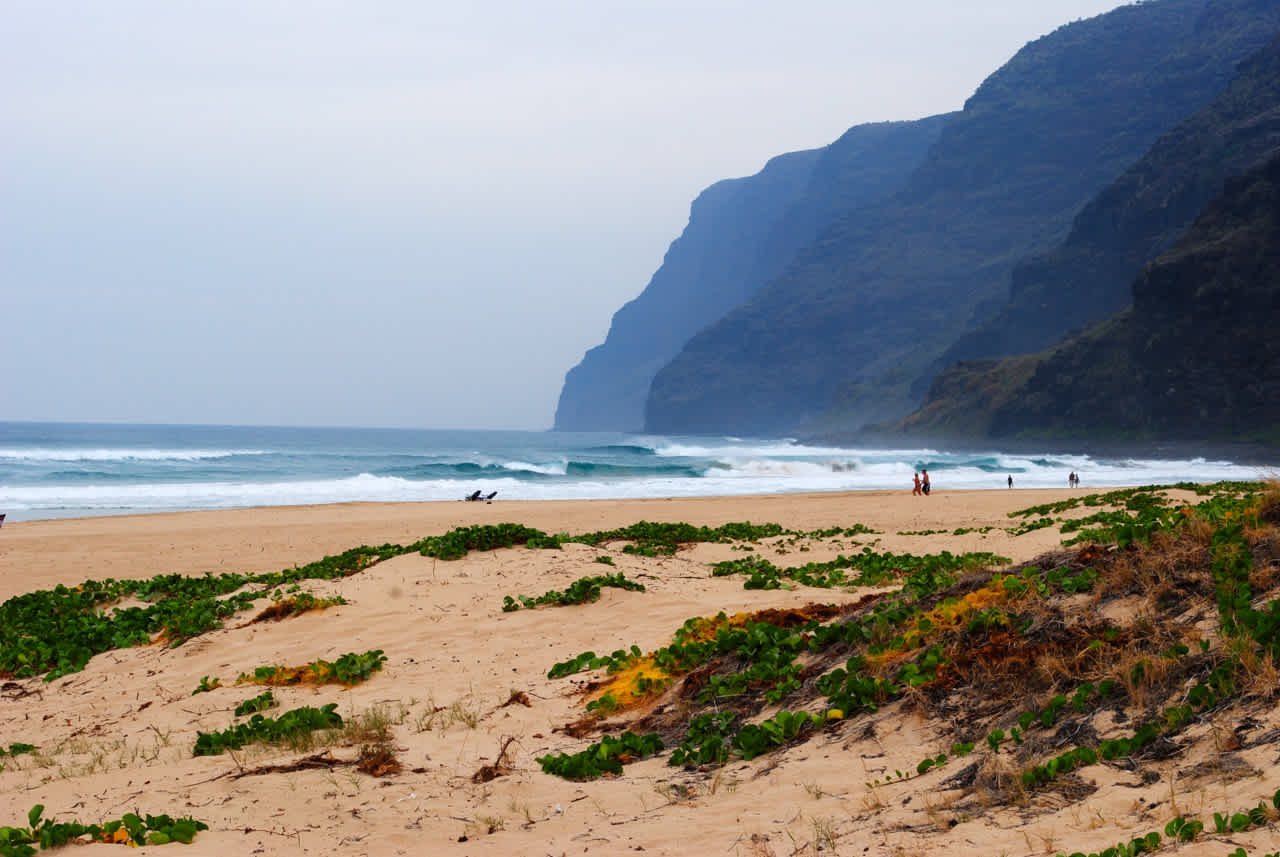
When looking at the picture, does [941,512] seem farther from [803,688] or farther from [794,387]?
[794,387]

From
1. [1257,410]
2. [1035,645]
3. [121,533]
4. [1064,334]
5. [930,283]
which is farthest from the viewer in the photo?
[930,283]

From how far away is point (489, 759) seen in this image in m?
6.13

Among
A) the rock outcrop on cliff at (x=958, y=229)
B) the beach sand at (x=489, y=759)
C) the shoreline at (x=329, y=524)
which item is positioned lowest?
the shoreline at (x=329, y=524)

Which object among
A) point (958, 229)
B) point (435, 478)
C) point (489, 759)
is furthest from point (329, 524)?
point (958, 229)

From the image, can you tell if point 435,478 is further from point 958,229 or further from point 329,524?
point 958,229

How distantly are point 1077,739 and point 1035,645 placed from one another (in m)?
1.03

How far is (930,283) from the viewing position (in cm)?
16638

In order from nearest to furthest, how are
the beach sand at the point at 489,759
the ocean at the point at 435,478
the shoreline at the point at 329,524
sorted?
the beach sand at the point at 489,759
the shoreline at the point at 329,524
the ocean at the point at 435,478

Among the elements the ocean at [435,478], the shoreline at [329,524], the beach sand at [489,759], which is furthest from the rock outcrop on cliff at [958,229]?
the beach sand at [489,759]

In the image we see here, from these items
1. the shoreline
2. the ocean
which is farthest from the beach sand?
the ocean

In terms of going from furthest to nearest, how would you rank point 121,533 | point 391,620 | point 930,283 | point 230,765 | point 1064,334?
point 930,283 → point 1064,334 → point 121,533 → point 391,620 → point 230,765

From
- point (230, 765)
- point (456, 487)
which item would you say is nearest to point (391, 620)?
point (230, 765)

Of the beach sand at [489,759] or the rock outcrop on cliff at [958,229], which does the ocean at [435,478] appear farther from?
the rock outcrop on cliff at [958,229]

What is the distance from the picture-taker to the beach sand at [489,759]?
4.16 meters
